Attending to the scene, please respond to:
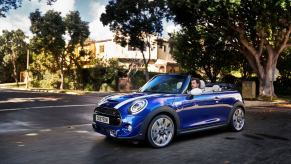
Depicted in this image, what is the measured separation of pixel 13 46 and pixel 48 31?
24.7 metres

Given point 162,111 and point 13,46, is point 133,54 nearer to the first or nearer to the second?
point 13,46

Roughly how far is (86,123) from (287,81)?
24747 millimetres

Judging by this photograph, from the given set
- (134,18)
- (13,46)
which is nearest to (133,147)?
(134,18)

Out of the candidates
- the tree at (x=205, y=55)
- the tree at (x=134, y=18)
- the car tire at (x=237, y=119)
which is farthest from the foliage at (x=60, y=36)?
the car tire at (x=237, y=119)

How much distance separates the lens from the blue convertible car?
7598 mm

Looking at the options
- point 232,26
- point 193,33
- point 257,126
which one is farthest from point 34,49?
point 257,126

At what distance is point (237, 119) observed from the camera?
33.1 feet

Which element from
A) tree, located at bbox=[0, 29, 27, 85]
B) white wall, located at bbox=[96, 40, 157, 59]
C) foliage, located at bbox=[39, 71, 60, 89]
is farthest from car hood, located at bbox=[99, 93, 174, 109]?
tree, located at bbox=[0, 29, 27, 85]

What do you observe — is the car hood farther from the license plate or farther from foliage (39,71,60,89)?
foliage (39,71,60,89)

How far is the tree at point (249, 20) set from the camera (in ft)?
68.5

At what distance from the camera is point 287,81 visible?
107ft

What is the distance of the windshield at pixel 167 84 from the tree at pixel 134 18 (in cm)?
2074

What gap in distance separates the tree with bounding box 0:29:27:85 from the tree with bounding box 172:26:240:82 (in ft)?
122

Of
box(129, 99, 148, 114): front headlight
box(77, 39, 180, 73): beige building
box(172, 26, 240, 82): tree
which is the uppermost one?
box(77, 39, 180, 73): beige building
